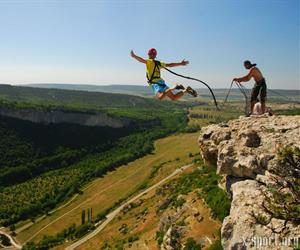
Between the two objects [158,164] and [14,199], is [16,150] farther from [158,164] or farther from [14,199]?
[158,164]

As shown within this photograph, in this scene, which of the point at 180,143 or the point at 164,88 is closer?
the point at 164,88

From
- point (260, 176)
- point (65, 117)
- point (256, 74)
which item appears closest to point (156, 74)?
point (256, 74)

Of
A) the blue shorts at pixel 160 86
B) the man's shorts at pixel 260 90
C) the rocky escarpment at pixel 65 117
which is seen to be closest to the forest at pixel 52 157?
the rocky escarpment at pixel 65 117

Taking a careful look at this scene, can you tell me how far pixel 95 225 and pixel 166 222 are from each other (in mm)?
36549

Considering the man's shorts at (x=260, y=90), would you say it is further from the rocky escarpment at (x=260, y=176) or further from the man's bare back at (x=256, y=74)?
the rocky escarpment at (x=260, y=176)

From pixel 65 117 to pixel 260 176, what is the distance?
13207cm

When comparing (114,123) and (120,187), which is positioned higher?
(114,123)

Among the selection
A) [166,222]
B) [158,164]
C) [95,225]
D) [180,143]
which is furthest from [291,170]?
[180,143]

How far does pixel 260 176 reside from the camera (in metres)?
13.4

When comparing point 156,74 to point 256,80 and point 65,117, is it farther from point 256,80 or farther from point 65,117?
point 65,117

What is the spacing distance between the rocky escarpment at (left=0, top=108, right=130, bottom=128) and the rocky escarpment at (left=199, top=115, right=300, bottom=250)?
378 feet

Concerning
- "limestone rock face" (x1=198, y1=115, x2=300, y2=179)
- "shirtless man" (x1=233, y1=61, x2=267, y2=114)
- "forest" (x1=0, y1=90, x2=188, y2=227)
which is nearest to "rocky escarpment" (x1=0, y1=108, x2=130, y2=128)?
"forest" (x1=0, y1=90, x2=188, y2=227)

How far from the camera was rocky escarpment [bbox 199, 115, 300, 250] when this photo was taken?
384 inches

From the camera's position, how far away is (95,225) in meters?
63.5
